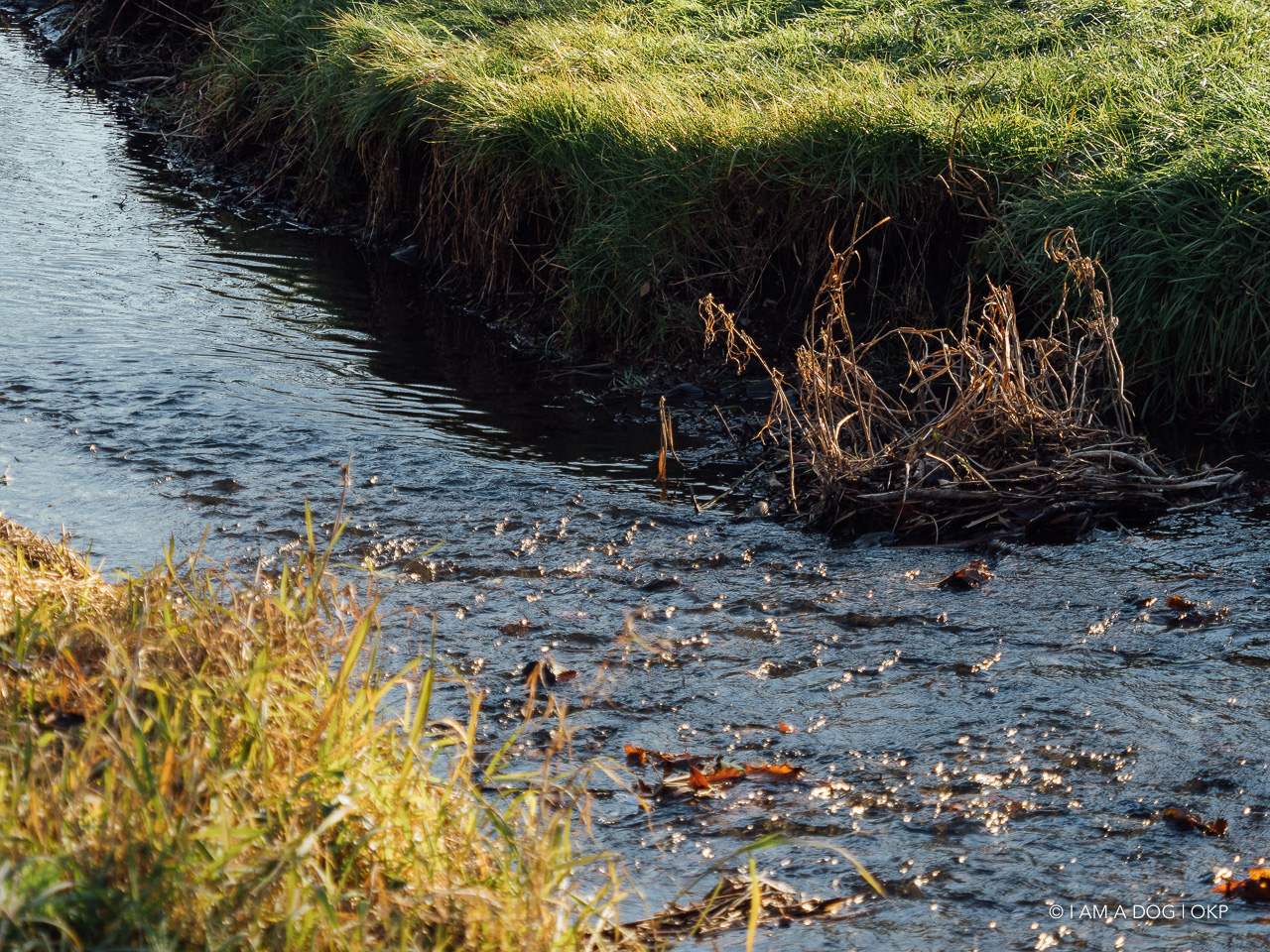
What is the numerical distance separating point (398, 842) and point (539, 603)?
1.84m

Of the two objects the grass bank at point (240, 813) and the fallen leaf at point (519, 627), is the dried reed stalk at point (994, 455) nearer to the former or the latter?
the fallen leaf at point (519, 627)

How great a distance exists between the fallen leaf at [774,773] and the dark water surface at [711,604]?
0.06 m

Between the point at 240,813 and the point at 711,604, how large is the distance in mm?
2203

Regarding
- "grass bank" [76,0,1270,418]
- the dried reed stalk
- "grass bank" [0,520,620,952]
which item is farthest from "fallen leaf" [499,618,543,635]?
"grass bank" [76,0,1270,418]

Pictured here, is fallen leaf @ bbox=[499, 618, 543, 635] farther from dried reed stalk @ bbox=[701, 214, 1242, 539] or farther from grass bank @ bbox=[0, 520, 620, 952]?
dried reed stalk @ bbox=[701, 214, 1242, 539]

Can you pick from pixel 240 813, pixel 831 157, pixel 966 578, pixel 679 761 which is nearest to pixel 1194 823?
pixel 679 761

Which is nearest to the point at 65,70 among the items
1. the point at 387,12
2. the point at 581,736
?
the point at 387,12

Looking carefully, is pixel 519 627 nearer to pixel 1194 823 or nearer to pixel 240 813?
pixel 240 813

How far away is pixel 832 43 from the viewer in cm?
808

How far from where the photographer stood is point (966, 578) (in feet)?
13.8

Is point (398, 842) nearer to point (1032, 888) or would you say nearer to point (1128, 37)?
point (1032, 888)

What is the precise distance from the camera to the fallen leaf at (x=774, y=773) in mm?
3074

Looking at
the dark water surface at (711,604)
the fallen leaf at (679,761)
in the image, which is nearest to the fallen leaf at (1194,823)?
the dark water surface at (711,604)

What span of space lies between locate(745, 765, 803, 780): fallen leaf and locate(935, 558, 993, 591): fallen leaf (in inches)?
52.1
